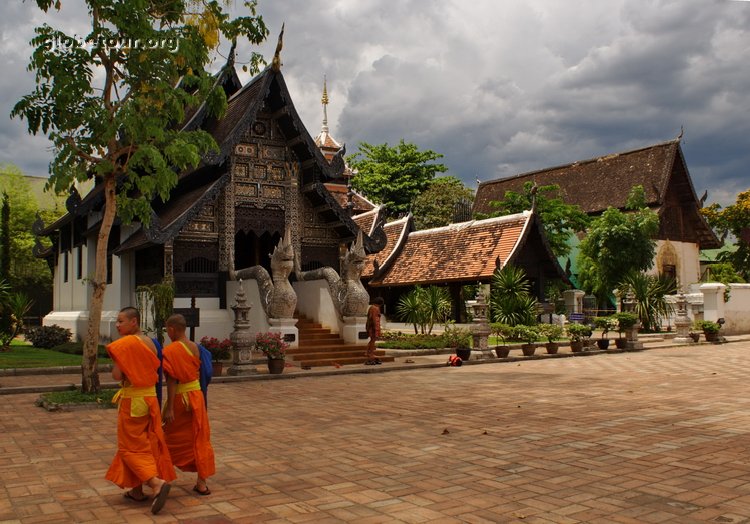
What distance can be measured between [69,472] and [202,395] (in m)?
1.57

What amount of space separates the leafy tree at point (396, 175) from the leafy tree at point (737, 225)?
1609 cm

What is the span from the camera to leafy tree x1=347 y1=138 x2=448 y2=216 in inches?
1696

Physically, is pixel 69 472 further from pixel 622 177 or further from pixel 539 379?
pixel 622 177

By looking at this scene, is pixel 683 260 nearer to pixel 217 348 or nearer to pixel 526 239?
pixel 526 239

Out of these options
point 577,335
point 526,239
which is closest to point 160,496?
point 577,335

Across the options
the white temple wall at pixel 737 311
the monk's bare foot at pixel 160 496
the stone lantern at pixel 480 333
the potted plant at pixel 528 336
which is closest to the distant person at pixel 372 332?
the stone lantern at pixel 480 333

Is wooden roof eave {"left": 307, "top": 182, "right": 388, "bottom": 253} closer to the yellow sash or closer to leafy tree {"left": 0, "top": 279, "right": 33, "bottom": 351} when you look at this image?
leafy tree {"left": 0, "top": 279, "right": 33, "bottom": 351}

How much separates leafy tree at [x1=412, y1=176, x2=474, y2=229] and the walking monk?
34.2 metres

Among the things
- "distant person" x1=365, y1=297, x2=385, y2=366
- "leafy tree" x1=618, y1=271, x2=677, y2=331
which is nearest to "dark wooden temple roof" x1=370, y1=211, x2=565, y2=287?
"leafy tree" x1=618, y1=271, x2=677, y2=331

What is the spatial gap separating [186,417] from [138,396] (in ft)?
1.49

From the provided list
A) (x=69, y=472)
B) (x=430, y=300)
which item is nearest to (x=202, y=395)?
(x=69, y=472)

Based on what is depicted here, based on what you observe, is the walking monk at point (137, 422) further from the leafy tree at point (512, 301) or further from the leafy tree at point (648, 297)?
the leafy tree at point (648, 297)

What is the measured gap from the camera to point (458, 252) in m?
27.1

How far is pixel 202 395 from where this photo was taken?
5473mm
